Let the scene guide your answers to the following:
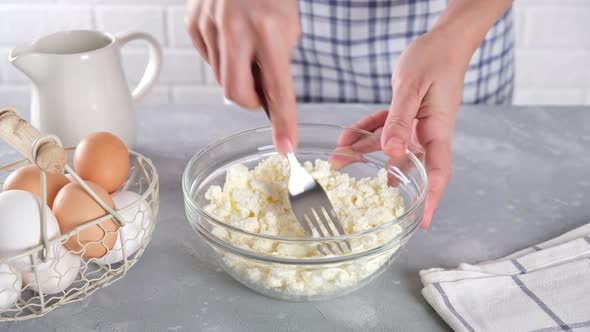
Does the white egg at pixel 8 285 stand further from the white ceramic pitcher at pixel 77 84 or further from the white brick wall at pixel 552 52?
the white brick wall at pixel 552 52

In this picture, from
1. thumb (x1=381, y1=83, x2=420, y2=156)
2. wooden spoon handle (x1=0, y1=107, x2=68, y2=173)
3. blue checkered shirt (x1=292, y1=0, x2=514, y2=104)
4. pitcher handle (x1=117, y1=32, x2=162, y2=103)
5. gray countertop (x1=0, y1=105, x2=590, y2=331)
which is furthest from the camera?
blue checkered shirt (x1=292, y1=0, x2=514, y2=104)

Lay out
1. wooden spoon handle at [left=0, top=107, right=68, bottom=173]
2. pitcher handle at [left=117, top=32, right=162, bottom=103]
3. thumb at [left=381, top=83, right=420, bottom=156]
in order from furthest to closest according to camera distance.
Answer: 1. pitcher handle at [left=117, top=32, right=162, bottom=103]
2. thumb at [left=381, top=83, right=420, bottom=156]
3. wooden spoon handle at [left=0, top=107, right=68, bottom=173]

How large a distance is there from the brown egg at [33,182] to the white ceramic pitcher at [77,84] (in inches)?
7.8

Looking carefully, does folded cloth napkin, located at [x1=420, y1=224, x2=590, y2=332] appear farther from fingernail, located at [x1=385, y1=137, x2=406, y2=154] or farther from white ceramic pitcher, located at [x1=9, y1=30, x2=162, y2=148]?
white ceramic pitcher, located at [x1=9, y1=30, x2=162, y2=148]

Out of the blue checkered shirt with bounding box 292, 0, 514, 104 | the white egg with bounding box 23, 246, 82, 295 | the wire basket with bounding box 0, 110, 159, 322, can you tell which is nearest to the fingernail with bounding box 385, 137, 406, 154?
the wire basket with bounding box 0, 110, 159, 322

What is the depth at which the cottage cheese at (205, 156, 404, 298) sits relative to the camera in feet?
2.25

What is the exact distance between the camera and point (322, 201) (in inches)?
30.7

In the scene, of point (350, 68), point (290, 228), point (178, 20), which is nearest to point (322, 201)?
point (290, 228)

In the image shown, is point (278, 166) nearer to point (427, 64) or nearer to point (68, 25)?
point (427, 64)

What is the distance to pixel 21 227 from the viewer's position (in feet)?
2.11

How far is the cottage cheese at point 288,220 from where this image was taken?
69 cm

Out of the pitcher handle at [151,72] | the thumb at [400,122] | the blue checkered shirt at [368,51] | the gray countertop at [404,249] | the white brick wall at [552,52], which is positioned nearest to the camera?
the gray countertop at [404,249]

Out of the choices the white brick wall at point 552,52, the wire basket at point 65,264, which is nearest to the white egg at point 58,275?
the wire basket at point 65,264

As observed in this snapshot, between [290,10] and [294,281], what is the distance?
298 millimetres
